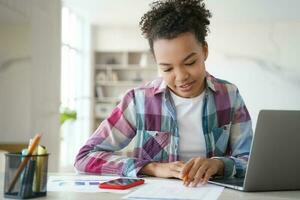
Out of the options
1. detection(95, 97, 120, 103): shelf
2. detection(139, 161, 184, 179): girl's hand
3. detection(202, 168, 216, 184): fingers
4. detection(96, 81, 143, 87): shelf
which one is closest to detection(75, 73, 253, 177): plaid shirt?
detection(139, 161, 184, 179): girl's hand

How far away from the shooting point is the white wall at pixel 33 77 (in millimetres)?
3490

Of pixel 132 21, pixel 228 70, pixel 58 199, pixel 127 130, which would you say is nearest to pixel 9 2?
pixel 127 130

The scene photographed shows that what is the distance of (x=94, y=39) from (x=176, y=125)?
6.74 m

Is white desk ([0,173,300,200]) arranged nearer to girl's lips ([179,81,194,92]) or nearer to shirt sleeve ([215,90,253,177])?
shirt sleeve ([215,90,253,177])

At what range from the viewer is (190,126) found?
1471mm

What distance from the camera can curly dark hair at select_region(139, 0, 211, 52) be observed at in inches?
54.9

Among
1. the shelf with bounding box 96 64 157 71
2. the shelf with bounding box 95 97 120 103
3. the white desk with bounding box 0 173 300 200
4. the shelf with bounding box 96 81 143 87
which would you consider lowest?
the white desk with bounding box 0 173 300 200

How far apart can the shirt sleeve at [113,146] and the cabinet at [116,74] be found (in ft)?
21.1

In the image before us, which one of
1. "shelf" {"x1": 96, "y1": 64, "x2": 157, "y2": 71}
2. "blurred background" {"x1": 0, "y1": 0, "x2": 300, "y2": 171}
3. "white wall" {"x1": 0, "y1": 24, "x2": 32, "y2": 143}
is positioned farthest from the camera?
"shelf" {"x1": 96, "y1": 64, "x2": 157, "y2": 71}

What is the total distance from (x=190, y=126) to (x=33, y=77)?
278 cm

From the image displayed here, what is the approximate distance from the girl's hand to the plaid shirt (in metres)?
0.12

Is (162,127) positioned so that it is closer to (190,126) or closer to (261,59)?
(190,126)

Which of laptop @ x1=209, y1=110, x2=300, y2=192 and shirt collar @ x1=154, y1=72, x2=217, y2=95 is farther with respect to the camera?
shirt collar @ x1=154, y1=72, x2=217, y2=95

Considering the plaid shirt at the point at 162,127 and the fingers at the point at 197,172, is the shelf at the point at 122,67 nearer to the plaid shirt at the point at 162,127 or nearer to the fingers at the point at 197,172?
the plaid shirt at the point at 162,127
